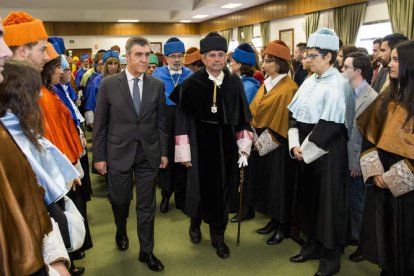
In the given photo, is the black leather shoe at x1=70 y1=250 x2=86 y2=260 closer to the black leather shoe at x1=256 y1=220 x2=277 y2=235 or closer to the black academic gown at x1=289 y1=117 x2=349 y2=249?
the black leather shoe at x1=256 y1=220 x2=277 y2=235

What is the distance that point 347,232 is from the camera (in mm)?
2955

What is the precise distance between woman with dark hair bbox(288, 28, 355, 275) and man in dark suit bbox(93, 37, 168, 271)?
120cm

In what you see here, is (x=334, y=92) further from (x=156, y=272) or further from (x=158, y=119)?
(x=156, y=272)

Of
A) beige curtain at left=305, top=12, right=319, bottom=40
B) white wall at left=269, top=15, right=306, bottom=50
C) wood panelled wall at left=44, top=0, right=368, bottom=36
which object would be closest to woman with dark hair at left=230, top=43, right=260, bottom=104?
beige curtain at left=305, top=12, right=319, bottom=40

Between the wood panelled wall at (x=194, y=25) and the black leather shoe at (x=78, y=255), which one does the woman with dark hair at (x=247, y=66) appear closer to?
the black leather shoe at (x=78, y=255)

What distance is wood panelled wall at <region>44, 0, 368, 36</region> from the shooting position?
1325 centimetres

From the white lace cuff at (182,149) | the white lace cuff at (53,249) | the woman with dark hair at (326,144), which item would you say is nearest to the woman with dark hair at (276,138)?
the woman with dark hair at (326,144)

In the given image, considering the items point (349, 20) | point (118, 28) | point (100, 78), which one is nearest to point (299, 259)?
point (100, 78)

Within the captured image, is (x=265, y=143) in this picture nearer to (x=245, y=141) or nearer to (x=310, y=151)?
(x=245, y=141)

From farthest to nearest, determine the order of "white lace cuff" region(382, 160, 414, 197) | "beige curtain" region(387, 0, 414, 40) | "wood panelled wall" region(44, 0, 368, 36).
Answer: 1. "wood panelled wall" region(44, 0, 368, 36)
2. "beige curtain" region(387, 0, 414, 40)
3. "white lace cuff" region(382, 160, 414, 197)

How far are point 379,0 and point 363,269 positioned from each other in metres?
8.60

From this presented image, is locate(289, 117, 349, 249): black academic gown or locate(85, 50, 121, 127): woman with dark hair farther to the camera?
locate(85, 50, 121, 127): woman with dark hair

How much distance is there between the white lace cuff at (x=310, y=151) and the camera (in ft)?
9.40

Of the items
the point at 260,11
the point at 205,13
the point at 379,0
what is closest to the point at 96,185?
the point at 379,0
